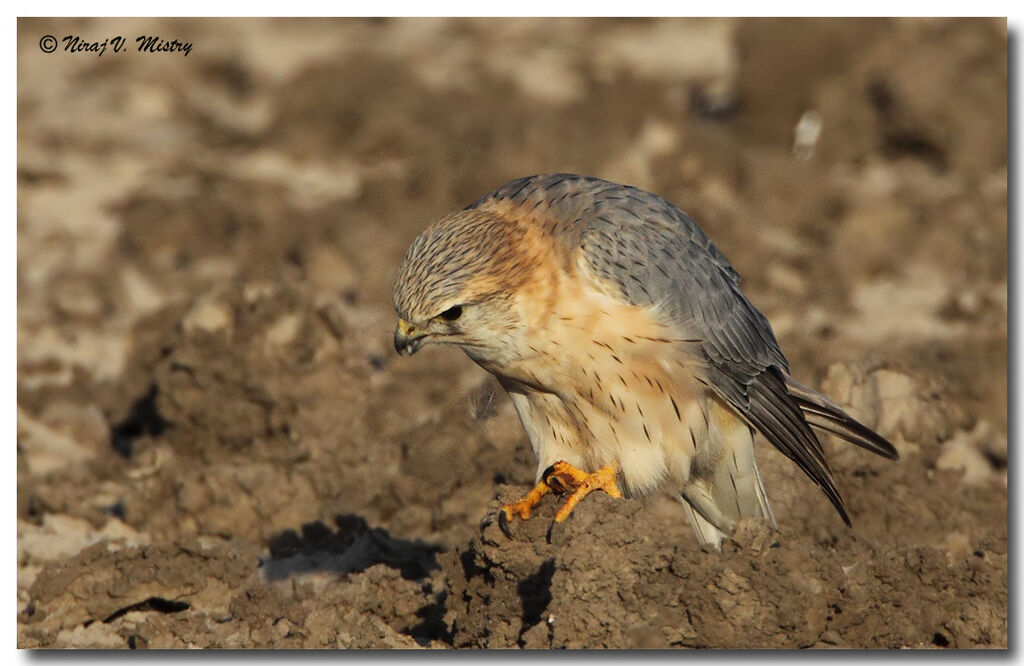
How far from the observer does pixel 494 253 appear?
4.96 metres

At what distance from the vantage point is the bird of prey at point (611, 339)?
Result: 194 inches

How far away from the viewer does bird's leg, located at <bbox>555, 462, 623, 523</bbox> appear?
5181mm

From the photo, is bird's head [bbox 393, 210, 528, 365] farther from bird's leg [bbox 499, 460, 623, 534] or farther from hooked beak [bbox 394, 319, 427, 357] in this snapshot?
bird's leg [bbox 499, 460, 623, 534]

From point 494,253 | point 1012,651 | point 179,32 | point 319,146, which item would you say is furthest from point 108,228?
point 1012,651

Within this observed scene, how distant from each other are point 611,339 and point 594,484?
71cm

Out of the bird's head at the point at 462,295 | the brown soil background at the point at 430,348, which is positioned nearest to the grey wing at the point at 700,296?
the bird's head at the point at 462,295

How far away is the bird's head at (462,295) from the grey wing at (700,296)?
0.39 meters

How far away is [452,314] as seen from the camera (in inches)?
193

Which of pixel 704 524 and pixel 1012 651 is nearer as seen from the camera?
pixel 1012 651

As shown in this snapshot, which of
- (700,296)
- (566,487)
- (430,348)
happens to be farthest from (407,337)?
(430,348)

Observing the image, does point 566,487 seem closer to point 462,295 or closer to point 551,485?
point 551,485

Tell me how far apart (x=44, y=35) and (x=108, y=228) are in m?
2.90

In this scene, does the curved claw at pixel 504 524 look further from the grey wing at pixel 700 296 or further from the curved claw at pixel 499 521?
the grey wing at pixel 700 296

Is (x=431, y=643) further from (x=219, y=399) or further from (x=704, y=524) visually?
(x=219, y=399)
